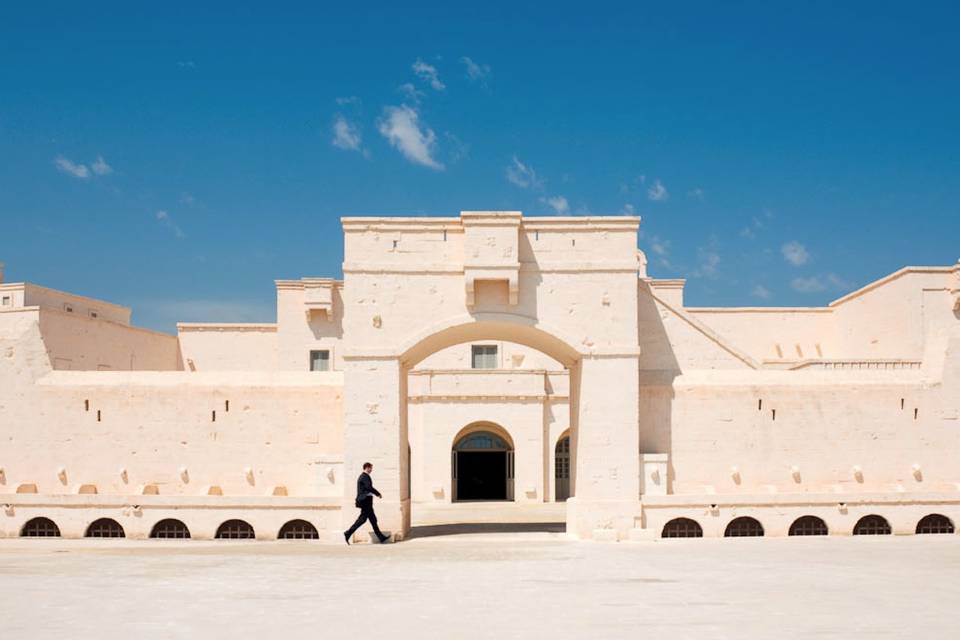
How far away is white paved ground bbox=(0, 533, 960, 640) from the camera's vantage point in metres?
10.1

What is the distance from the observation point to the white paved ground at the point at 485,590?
10.1m

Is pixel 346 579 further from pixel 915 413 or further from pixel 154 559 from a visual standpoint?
pixel 915 413

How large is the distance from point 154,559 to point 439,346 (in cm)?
817

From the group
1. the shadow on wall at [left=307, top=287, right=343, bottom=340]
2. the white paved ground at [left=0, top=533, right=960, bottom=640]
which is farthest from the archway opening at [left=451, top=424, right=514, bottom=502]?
the white paved ground at [left=0, top=533, right=960, bottom=640]

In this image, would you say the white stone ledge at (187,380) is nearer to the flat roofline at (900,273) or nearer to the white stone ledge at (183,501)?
the white stone ledge at (183,501)

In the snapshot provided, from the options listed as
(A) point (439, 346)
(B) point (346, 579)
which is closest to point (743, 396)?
(A) point (439, 346)

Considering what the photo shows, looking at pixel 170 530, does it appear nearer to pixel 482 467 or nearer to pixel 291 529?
pixel 291 529

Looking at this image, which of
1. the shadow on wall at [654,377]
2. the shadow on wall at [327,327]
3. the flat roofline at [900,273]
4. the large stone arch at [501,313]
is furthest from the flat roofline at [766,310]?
the large stone arch at [501,313]

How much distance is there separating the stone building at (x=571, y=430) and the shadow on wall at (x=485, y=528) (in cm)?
116

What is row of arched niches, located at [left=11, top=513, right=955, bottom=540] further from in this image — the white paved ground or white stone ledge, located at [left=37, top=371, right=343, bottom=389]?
white stone ledge, located at [left=37, top=371, right=343, bottom=389]

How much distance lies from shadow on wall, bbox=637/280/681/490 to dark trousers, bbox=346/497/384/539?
20.2ft

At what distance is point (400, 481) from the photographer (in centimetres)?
1919

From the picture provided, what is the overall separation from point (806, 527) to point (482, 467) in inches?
703

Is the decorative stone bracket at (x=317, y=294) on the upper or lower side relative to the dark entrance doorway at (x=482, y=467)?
upper
